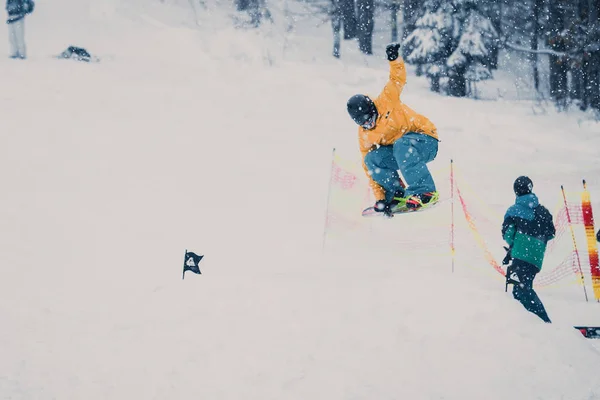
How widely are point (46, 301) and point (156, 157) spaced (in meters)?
5.54

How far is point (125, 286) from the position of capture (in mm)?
6215

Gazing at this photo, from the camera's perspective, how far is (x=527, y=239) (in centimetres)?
594

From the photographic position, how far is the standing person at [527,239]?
5.92m

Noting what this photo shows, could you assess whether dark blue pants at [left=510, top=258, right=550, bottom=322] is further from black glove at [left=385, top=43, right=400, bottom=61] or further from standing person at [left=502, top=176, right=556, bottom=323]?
black glove at [left=385, top=43, right=400, bottom=61]

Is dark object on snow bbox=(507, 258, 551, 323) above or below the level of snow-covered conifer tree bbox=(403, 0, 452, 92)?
below

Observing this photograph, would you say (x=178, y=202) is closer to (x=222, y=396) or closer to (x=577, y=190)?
(x=222, y=396)

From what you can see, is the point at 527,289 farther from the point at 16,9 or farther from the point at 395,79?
the point at 16,9

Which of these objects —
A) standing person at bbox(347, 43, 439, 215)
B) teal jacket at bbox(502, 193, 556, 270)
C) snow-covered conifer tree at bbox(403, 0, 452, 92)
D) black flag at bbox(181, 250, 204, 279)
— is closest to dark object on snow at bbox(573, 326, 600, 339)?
teal jacket at bbox(502, 193, 556, 270)

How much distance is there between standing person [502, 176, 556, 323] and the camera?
233 inches

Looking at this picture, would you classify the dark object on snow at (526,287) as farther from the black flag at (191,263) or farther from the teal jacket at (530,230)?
the black flag at (191,263)

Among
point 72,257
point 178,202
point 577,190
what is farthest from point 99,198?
point 577,190

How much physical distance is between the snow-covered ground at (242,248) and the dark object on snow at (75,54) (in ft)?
1.13

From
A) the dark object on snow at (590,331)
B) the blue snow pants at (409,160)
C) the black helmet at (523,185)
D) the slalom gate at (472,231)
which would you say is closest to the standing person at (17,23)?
the slalom gate at (472,231)

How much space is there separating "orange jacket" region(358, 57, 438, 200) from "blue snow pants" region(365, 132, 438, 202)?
0.29ft
